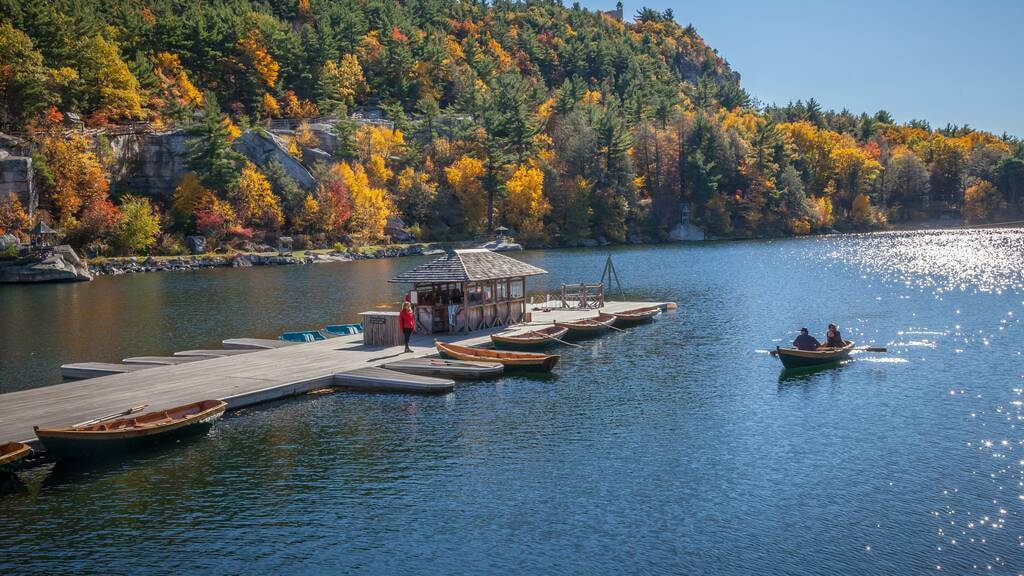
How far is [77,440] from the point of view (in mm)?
23188

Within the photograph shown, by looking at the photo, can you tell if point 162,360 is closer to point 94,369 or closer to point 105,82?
point 94,369

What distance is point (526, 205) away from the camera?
415ft

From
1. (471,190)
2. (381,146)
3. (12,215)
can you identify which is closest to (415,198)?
(471,190)

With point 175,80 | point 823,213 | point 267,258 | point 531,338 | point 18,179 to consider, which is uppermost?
point 175,80

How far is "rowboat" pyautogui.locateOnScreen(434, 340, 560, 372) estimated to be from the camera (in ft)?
112

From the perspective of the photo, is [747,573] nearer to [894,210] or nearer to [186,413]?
[186,413]

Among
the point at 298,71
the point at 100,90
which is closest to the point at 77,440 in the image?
the point at 100,90

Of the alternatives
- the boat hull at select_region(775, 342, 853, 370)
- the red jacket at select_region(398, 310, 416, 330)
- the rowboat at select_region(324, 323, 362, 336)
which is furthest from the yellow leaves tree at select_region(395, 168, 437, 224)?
the boat hull at select_region(775, 342, 853, 370)

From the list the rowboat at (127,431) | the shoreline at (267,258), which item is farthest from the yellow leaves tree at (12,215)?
the rowboat at (127,431)

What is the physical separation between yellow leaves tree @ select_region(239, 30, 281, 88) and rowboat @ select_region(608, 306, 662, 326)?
321 feet

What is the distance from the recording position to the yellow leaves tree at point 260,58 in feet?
417

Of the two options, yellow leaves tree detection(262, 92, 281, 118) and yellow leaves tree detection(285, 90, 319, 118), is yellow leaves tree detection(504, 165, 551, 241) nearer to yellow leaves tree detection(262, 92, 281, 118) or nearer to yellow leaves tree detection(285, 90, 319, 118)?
yellow leaves tree detection(285, 90, 319, 118)

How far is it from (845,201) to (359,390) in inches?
5777

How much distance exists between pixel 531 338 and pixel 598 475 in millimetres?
17483
